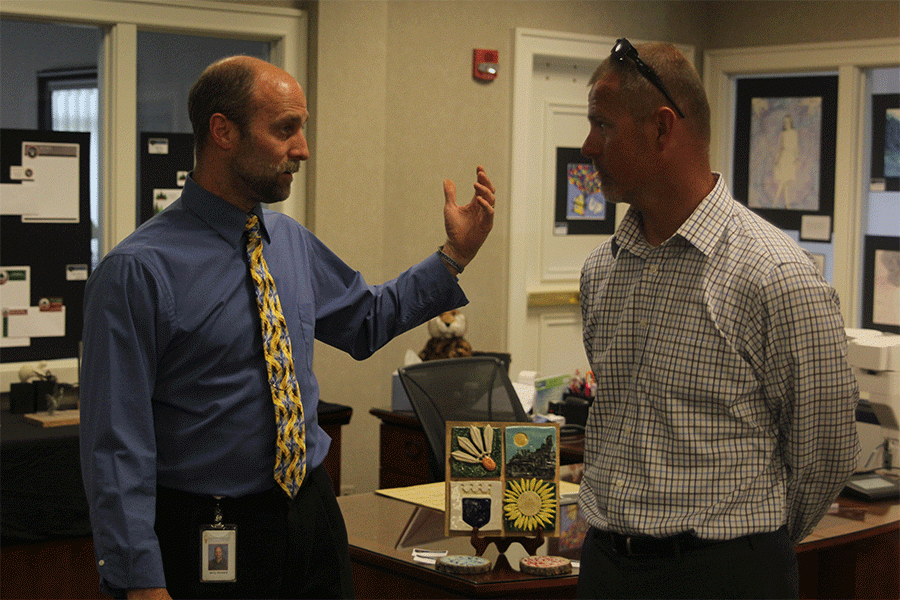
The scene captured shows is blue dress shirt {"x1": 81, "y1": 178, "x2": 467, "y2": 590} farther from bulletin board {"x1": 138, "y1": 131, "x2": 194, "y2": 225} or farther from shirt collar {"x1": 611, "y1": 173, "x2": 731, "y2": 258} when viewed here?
bulletin board {"x1": 138, "y1": 131, "x2": 194, "y2": 225}

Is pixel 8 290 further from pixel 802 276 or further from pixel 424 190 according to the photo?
pixel 802 276

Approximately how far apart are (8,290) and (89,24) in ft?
3.93

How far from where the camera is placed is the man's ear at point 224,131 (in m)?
1.93

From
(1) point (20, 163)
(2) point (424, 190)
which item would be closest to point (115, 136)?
(1) point (20, 163)

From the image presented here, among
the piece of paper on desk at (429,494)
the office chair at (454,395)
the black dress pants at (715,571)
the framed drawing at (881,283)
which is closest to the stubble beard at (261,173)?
the black dress pants at (715,571)

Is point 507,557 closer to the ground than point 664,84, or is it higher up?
closer to the ground

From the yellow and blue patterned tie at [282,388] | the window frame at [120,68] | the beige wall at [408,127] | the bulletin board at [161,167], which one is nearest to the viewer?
the yellow and blue patterned tie at [282,388]

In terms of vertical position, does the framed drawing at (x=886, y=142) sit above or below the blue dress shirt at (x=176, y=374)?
above

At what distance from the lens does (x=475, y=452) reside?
2357mm

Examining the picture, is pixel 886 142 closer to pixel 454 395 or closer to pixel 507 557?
pixel 454 395

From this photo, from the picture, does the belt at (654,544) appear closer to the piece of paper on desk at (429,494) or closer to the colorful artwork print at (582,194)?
the piece of paper on desk at (429,494)

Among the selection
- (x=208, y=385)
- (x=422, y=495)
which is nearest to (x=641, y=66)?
(x=208, y=385)


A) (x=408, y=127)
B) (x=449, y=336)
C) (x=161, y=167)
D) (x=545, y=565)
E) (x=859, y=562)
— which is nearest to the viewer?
(x=545, y=565)

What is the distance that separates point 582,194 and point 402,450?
2471 millimetres
